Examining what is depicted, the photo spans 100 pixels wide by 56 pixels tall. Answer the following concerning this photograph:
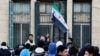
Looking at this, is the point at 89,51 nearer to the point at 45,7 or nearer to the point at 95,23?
the point at 95,23

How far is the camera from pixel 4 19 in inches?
1101

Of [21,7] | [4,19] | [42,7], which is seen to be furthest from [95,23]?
[4,19]

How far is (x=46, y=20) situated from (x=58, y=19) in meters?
1.92

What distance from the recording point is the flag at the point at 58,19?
→ 26.3m

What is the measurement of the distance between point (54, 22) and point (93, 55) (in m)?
19.4

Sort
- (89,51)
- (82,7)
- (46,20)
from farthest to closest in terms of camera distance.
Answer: (82,7) < (46,20) < (89,51)

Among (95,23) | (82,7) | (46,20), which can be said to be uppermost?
(82,7)

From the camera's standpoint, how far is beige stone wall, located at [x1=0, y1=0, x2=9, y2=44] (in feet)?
91.1

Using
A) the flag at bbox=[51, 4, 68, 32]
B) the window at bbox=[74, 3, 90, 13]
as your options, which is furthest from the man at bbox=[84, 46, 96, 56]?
the window at bbox=[74, 3, 90, 13]

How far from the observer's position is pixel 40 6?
28609mm

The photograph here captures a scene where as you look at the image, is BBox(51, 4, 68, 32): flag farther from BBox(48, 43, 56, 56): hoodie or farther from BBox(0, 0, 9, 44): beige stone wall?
BBox(48, 43, 56, 56): hoodie

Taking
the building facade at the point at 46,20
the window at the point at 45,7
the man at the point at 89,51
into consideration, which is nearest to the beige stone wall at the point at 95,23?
the building facade at the point at 46,20

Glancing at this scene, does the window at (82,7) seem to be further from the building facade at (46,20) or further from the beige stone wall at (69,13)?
the beige stone wall at (69,13)

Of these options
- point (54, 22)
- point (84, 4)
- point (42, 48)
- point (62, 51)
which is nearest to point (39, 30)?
point (54, 22)
